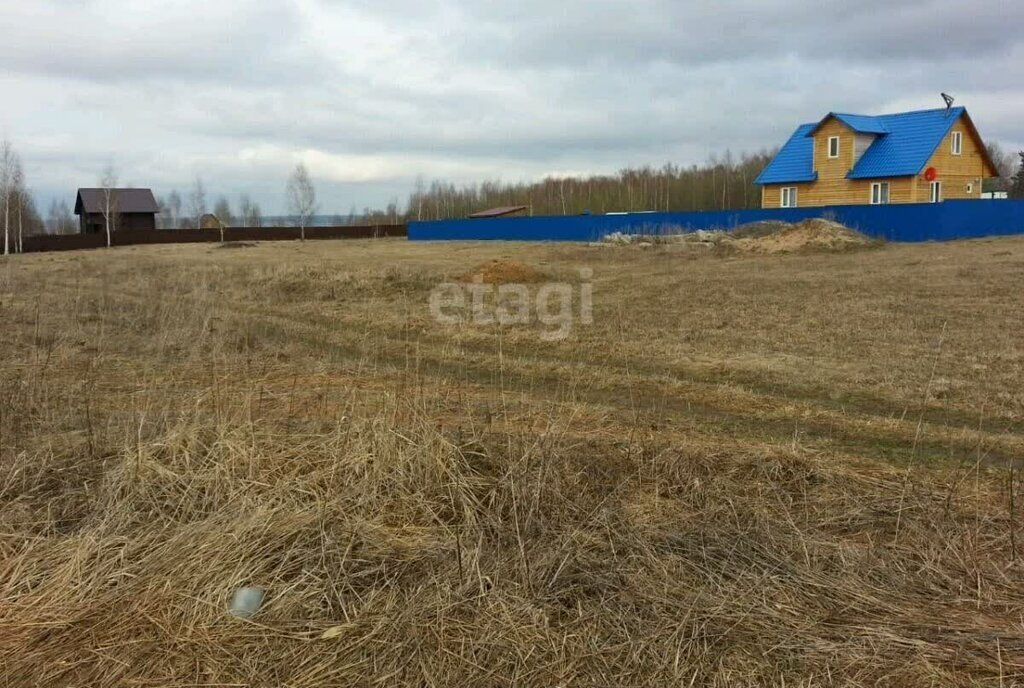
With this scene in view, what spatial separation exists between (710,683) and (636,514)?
4.69 feet

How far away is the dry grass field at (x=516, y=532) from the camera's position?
9.34 feet

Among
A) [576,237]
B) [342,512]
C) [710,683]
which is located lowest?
[710,683]

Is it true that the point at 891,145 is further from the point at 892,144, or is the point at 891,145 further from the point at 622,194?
the point at 622,194

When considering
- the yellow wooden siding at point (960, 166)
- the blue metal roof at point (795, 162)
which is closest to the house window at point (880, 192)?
the yellow wooden siding at point (960, 166)

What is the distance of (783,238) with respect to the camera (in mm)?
27156

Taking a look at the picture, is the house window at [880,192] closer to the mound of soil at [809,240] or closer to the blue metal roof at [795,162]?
the blue metal roof at [795,162]

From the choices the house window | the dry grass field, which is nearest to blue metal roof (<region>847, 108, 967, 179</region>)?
the house window

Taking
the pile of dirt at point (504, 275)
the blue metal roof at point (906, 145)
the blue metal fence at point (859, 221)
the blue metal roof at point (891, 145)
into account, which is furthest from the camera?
the blue metal roof at point (891, 145)

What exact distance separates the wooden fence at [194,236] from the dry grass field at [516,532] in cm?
5109

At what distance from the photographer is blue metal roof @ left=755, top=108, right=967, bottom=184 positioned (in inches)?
1382

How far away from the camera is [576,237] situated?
40.9 metres

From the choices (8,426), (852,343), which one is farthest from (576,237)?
(8,426)

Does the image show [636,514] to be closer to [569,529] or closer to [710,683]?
[569,529]

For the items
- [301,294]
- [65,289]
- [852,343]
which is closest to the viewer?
[852,343]
